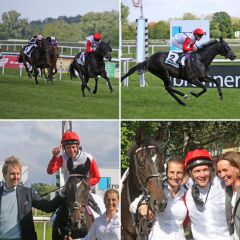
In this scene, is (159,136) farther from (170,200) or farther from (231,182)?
(231,182)

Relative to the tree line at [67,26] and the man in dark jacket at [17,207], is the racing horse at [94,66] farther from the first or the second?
the man in dark jacket at [17,207]

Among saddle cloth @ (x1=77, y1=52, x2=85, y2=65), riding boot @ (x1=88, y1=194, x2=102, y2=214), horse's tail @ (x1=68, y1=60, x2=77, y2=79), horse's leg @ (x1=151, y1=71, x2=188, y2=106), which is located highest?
saddle cloth @ (x1=77, y1=52, x2=85, y2=65)

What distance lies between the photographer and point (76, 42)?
306 inches

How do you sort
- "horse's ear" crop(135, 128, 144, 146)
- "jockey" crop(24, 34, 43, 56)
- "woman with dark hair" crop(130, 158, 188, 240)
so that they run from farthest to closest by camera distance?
"jockey" crop(24, 34, 43, 56), "horse's ear" crop(135, 128, 144, 146), "woman with dark hair" crop(130, 158, 188, 240)

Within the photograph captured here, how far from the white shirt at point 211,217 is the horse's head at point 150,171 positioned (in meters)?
0.31

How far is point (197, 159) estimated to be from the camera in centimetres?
674

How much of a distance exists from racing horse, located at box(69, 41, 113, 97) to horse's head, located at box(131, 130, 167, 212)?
0.92 m

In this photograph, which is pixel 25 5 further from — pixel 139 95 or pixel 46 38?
pixel 139 95

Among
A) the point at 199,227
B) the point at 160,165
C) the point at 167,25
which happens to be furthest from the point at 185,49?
the point at 199,227

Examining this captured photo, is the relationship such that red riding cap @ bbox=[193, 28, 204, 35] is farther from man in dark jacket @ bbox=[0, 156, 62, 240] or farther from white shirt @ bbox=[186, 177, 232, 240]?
man in dark jacket @ bbox=[0, 156, 62, 240]

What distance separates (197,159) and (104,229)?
45.4 inches

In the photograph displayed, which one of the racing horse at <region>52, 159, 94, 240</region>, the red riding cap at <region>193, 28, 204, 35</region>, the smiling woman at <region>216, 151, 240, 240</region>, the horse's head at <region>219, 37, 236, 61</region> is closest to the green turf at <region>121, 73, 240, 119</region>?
the horse's head at <region>219, 37, 236, 61</region>

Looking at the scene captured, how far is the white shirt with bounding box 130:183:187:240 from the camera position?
21.8ft

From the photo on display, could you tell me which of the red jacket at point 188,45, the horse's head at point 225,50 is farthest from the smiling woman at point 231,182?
the red jacket at point 188,45
